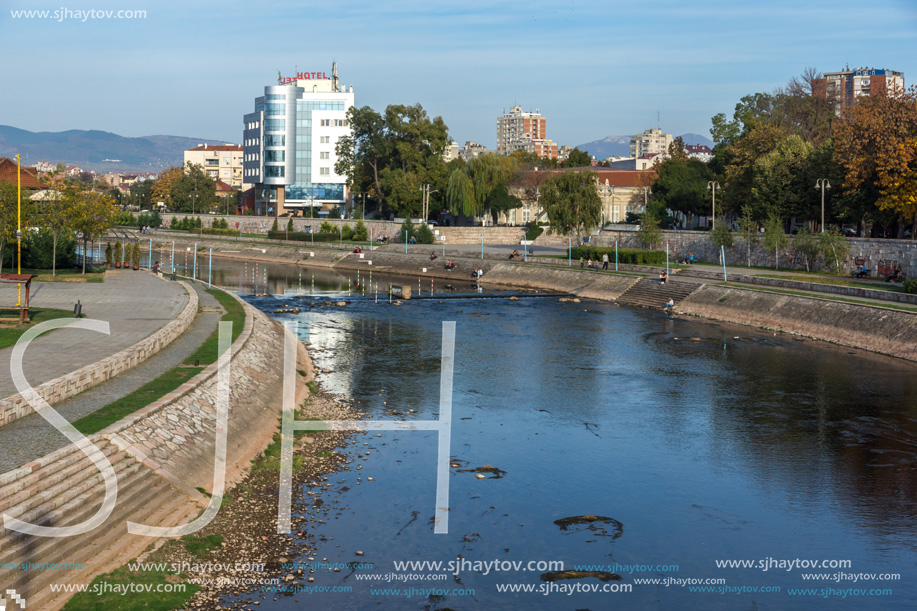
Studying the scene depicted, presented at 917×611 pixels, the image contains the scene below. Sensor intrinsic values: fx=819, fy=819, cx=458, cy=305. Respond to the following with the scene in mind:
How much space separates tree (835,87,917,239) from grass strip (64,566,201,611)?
56.3 metres

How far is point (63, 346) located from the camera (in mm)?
27562

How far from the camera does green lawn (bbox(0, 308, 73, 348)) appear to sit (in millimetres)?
28155

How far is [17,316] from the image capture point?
32.6 meters

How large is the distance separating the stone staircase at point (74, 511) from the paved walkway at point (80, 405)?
2.16 feet

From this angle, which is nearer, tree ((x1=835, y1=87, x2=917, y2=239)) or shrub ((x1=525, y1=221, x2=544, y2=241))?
tree ((x1=835, y1=87, x2=917, y2=239))

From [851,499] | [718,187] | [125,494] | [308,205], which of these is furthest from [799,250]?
[308,205]

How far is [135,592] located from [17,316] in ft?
72.5

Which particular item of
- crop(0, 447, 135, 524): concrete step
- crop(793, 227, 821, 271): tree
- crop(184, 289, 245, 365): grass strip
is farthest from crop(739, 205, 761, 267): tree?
crop(0, 447, 135, 524): concrete step

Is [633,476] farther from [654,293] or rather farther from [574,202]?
[574,202]

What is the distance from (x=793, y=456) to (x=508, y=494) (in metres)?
9.67

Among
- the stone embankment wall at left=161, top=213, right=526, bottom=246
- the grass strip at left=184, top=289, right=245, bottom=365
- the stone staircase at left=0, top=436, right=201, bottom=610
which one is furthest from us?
the stone embankment wall at left=161, top=213, right=526, bottom=246

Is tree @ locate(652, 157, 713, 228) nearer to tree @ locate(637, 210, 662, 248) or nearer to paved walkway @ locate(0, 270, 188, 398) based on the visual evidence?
tree @ locate(637, 210, 662, 248)

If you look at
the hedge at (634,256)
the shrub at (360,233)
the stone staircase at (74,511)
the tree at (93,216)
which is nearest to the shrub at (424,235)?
the shrub at (360,233)

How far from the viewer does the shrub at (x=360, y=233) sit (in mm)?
111375
